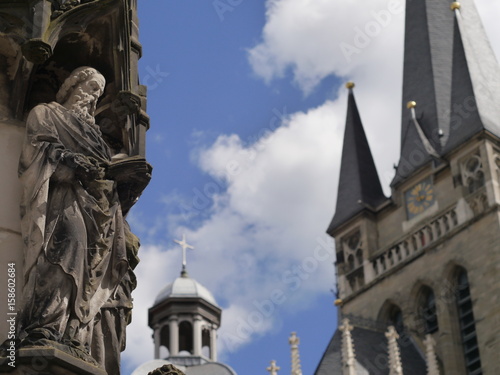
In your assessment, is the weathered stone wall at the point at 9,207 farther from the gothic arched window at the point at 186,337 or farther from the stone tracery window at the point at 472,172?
the gothic arched window at the point at 186,337

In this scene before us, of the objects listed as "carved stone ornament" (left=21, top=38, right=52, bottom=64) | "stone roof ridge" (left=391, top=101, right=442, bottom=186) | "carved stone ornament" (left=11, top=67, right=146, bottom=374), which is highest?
"stone roof ridge" (left=391, top=101, right=442, bottom=186)

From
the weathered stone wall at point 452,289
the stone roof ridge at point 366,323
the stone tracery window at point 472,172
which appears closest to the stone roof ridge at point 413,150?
the stone tracery window at point 472,172

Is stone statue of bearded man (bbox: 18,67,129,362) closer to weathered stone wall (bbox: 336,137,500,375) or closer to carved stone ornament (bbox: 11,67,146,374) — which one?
carved stone ornament (bbox: 11,67,146,374)

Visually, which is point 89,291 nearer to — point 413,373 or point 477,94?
point 413,373

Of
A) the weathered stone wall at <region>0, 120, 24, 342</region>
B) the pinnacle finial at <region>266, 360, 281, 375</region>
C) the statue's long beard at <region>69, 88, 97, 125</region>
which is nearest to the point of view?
the weathered stone wall at <region>0, 120, 24, 342</region>

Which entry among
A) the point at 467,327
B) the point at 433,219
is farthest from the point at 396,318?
the point at 467,327

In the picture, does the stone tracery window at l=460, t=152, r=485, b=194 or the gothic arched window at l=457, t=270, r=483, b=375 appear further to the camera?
the stone tracery window at l=460, t=152, r=485, b=194

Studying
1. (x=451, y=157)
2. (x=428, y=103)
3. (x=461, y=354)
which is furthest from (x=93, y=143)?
(x=428, y=103)

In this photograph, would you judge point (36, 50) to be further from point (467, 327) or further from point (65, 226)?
point (467, 327)

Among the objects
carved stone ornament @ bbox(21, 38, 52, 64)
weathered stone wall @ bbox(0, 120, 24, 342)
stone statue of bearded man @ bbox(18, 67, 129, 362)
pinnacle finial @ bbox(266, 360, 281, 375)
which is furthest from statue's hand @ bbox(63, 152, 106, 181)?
pinnacle finial @ bbox(266, 360, 281, 375)

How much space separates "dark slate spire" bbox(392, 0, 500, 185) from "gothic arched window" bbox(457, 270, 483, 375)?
4.74 m

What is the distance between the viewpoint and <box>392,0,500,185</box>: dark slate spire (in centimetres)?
4059

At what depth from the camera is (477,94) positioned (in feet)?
135

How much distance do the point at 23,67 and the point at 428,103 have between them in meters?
39.0
